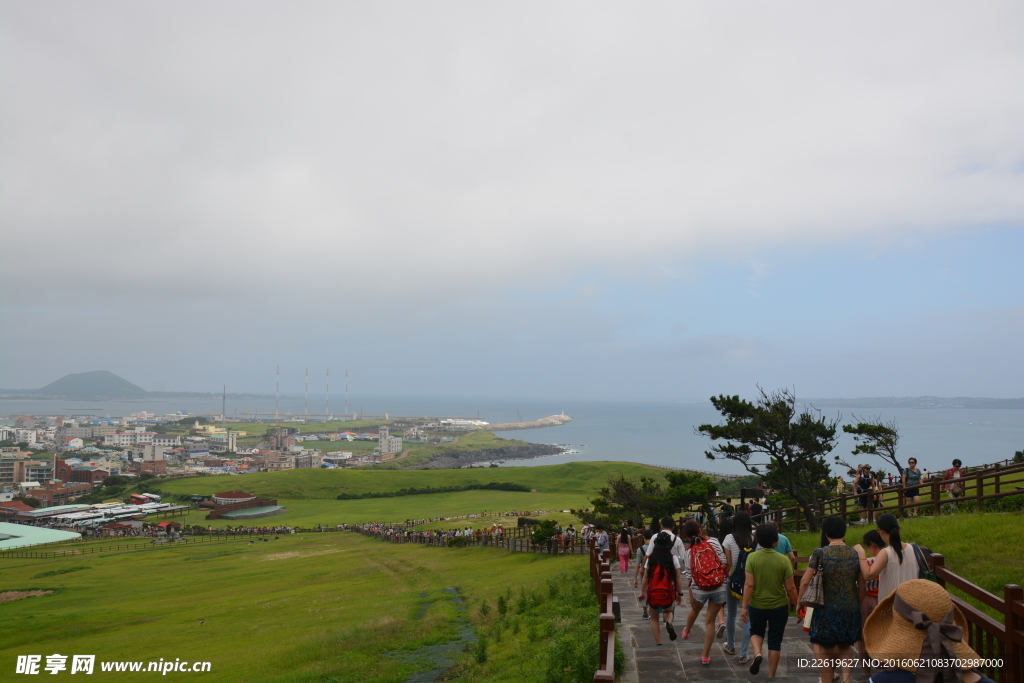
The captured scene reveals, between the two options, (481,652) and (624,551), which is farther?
(624,551)

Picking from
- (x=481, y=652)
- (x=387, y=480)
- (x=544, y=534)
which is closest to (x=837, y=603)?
(x=481, y=652)

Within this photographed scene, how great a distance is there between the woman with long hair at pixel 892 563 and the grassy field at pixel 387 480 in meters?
70.9

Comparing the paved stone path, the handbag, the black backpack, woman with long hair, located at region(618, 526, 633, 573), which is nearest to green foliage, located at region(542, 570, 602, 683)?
the paved stone path

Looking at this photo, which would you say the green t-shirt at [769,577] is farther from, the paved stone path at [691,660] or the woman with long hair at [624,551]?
the woman with long hair at [624,551]

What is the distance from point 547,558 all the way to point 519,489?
5359 centimetres

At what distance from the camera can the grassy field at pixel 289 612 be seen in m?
14.1

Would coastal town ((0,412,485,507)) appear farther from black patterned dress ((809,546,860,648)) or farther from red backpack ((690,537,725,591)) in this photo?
black patterned dress ((809,546,860,648))

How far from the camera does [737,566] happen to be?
7.59 metres

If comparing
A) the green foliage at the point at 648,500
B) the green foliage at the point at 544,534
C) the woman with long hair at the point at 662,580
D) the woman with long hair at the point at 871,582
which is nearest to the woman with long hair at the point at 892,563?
the woman with long hair at the point at 871,582

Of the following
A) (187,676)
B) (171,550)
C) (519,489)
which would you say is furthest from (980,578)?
(519,489)

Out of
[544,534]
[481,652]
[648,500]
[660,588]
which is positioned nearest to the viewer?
[660,588]

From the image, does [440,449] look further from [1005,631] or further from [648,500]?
[1005,631]

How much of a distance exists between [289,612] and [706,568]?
58.3ft

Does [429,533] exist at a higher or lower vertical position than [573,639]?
lower
